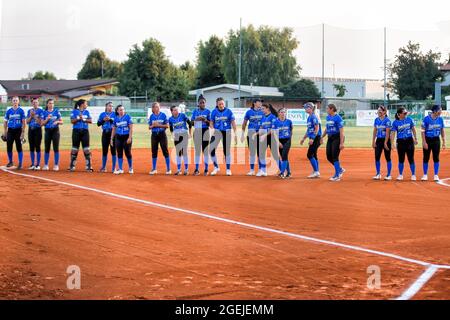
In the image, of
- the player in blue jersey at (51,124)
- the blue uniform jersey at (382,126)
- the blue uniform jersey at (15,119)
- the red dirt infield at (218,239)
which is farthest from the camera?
the blue uniform jersey at (15,119)

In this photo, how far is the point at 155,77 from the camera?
6397cm

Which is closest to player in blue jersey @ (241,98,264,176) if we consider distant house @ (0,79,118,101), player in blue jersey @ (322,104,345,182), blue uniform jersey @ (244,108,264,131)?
blue uniform jersey @ (244,108,264,131)

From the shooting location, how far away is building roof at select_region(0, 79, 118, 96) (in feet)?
Answer: 253

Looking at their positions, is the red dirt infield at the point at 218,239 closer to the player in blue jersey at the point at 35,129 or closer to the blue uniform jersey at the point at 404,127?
the blue uniform jersey at the point at 404,127

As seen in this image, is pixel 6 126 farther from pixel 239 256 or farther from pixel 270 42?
pixel 270 42

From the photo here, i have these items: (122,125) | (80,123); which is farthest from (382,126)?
(80,123)

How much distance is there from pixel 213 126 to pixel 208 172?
136 cm

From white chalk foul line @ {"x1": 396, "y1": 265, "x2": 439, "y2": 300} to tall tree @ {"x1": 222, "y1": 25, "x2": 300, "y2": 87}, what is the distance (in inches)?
1900

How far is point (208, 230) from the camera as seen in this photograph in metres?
9.72

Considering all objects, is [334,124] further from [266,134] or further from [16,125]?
[16,125]

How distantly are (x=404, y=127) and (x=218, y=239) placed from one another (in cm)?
855

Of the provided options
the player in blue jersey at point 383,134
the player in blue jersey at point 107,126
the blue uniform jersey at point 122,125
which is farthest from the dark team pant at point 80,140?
the player in blue jersey at point 383,134

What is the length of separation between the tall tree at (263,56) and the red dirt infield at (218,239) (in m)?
41.1

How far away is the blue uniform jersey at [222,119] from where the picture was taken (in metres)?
17.8
